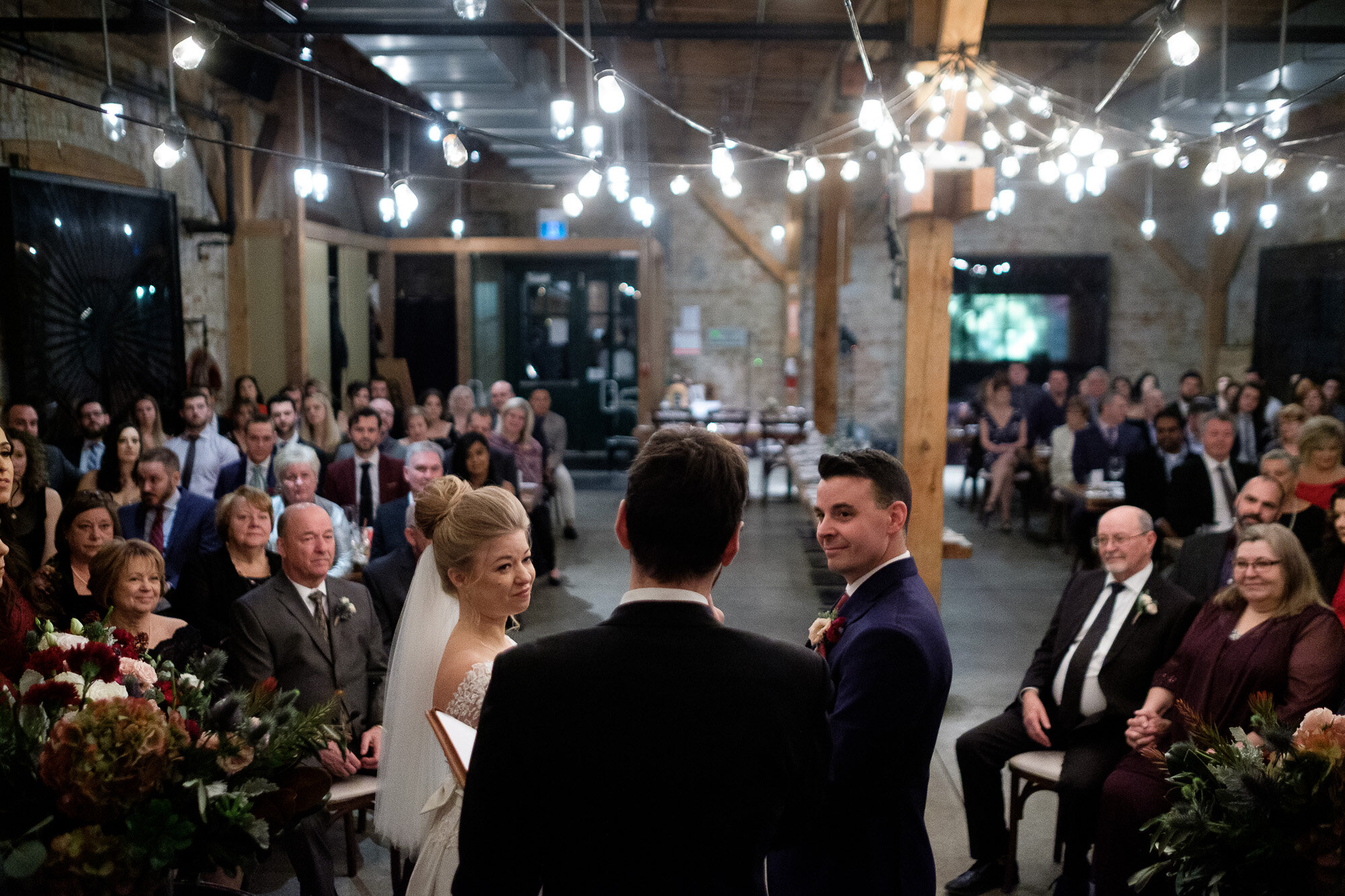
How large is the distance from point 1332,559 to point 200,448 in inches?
233

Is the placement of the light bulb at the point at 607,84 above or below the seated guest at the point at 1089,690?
above

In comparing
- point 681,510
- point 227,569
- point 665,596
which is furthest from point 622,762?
point 227,569

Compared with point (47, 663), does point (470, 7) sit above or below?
above

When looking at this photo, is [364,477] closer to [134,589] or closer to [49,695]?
[134,589]

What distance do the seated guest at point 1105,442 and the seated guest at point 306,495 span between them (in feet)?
19.4

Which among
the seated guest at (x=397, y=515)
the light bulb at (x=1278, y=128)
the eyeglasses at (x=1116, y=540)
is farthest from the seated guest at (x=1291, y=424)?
the light bulb at (x=1278, y=128)

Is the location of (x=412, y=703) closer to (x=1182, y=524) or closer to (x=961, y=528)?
(x=1182, y=524)

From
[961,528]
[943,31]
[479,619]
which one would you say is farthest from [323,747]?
[961,528]

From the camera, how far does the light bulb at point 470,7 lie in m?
5.41

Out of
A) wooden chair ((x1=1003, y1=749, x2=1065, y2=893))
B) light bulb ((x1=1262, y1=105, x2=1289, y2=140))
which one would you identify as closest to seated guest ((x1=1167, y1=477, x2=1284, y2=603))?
wooden chair ((x1=1003, y1=749, x2=1065, y2=893))

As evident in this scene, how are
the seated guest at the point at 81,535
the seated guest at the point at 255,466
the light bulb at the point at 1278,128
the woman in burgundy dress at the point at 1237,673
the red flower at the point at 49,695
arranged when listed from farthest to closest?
the light bulb at the point at 1278,128, the seated guest at the point at 255,466, the seated guest at the point at 81,535, the woman in burgundy dress at the point at 1237,673, the red flower at the point at 49,695

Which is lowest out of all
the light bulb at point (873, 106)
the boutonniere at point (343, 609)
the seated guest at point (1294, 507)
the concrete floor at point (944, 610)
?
the concrete floor at point (944, 610)

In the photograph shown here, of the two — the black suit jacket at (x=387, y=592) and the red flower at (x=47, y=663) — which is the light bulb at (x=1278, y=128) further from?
the red flower at (x=47, y=663)

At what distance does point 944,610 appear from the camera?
282 inches
